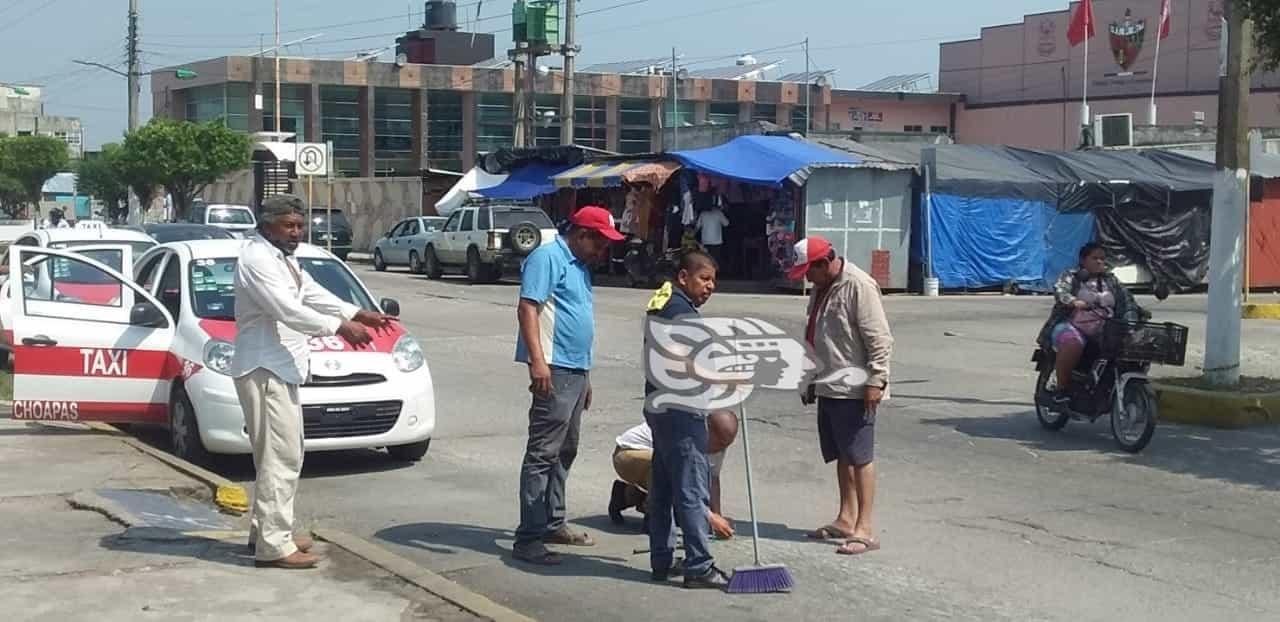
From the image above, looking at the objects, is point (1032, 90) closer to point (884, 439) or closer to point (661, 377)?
point (884, 439)

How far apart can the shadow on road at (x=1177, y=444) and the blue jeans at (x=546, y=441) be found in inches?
208

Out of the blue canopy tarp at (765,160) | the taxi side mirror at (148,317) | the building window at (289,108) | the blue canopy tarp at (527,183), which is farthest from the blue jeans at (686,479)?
the building window at (289,108)

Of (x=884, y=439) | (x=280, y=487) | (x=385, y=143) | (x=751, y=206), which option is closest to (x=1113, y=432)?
(x=884, y=439)

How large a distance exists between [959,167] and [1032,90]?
107 feet

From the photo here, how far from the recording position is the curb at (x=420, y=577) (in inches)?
257

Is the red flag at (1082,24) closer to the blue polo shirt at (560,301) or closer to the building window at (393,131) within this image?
the building window at (393,131)

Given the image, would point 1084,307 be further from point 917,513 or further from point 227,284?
point 227,284

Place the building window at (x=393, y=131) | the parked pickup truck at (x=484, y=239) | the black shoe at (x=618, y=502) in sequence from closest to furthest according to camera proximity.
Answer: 1. the black shoe at (x=618, y=502)
2. the parked pickup truck at (x=484, y=239)
3. the building window at (x=393, y=131)

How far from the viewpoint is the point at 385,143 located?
76000 mm

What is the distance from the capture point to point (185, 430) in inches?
416

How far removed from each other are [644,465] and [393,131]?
69803mm

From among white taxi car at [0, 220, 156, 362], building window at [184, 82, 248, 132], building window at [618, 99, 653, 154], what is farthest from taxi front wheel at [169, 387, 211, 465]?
building window at [618, 99, 653, 154]

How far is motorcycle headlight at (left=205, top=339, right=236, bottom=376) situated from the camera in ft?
33.8

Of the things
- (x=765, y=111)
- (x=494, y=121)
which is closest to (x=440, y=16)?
(x=494, y=121)
